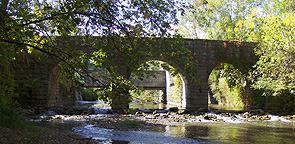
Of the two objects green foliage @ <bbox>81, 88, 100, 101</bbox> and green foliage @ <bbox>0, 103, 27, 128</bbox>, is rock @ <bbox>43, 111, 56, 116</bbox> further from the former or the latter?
green foliage @ <bbox>81, 88, 100, 101</bbox>

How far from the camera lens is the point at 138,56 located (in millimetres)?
4406

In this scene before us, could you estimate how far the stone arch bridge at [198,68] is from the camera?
43.6 feet

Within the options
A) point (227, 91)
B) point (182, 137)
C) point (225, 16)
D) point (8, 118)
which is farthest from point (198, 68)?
point (225, 16)

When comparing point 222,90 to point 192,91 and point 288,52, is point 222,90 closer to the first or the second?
point 192,91

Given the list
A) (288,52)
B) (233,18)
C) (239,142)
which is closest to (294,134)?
(239,142)

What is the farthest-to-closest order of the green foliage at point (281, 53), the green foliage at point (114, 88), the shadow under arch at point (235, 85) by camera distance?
the shadow under arch at point (235, 85)
the green foliage at point (281, 53)
the green foliage at point (114, 88)

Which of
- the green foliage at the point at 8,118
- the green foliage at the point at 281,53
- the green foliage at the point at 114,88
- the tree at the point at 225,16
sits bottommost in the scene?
the green foliage at the point at 8,118

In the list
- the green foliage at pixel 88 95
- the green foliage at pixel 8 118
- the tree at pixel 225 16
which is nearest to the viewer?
the green foliage at pixel 8 118

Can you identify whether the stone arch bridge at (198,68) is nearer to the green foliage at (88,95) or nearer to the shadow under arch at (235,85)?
the shadow under arch at (235,85)

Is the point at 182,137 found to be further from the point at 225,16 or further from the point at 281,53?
A: the point at 225,16

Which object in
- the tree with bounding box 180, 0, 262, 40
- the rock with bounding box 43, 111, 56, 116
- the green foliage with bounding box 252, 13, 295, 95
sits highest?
the tree with bounding box 180, 0, 262, 40

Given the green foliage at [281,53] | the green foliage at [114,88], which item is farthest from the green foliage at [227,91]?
the green foliage at [114,88]

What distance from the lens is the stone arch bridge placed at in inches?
523

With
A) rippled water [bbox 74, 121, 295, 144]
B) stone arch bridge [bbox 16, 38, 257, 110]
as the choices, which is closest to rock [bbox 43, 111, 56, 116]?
stone arch bridge [bbox 16, 38, 257, 110]
